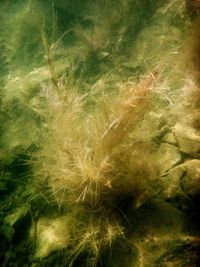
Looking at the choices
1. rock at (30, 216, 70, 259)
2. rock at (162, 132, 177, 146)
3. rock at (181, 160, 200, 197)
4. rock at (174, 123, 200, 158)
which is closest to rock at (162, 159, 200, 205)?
rock at (181, 160, 200, 197)

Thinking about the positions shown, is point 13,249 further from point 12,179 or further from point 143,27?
point 143,27

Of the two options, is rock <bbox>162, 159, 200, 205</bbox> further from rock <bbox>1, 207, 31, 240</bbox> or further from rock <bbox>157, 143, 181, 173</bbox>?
rock <bbox>1, 207, 31, 240</bbox>

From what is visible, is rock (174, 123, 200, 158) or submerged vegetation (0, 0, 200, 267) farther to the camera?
rock (174, 123, 200, 158)

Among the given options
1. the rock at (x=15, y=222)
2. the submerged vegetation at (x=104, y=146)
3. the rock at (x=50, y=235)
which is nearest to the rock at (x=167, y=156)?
the submerged vegetation at (x=104, y=146)

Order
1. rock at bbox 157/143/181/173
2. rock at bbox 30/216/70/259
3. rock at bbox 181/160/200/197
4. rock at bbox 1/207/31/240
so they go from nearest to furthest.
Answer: rock at bbox 181/160/200/197
rock at bbox 30/216/70/259
rock at bbox 157/143/181/173
rock at bbox 1/207/31/240

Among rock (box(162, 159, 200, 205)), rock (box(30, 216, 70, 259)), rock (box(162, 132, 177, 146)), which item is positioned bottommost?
rock (box(30, 216, 70, 259))

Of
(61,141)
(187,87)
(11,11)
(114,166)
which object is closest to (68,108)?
(61,141)

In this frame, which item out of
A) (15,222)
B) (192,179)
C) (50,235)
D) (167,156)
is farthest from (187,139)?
(15,222)
